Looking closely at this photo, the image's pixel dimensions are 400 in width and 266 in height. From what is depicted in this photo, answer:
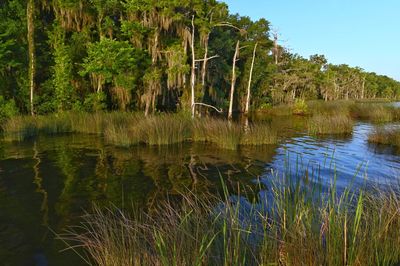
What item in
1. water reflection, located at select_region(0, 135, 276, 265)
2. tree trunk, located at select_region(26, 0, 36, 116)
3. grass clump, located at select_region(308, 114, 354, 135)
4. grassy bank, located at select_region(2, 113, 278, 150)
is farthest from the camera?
tree trunk, located at select_region(26, 0, 36, 116)

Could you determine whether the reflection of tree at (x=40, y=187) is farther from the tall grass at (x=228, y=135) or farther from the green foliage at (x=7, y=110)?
the green foliage at (x=7, y=110)

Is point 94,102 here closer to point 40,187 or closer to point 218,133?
point 218,133

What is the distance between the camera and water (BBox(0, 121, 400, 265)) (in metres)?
5.90

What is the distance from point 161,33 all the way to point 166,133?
12520 mm

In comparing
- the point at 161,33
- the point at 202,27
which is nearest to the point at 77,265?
the point at 161,33

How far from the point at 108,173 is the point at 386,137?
13.9 m

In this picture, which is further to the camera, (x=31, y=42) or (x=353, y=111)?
(x=353, y=111)

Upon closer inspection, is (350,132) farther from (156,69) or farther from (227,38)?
(227,38)

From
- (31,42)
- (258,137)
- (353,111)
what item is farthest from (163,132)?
(353,111)

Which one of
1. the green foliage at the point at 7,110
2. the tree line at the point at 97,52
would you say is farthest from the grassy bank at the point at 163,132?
the tree line at the point at 97,52

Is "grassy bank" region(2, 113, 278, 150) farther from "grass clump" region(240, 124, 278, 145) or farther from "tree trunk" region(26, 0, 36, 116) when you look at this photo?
"tree trunk" region(26, 0, 36, 116)

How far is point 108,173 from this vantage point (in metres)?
10.2

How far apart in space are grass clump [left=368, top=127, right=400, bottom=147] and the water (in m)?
0.57

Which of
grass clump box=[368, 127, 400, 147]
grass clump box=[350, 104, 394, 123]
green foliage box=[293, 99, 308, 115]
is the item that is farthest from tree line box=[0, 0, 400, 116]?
grass clump box=[350, 104, 394, 123]
